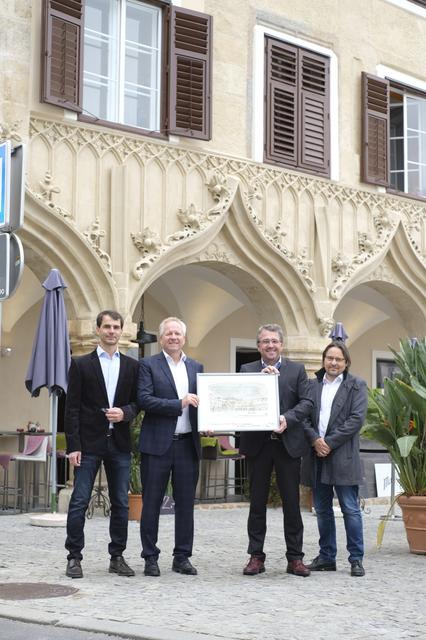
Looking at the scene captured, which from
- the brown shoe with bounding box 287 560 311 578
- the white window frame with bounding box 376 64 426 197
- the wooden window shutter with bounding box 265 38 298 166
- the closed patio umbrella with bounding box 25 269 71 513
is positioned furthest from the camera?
the white window frame with bounding box 376 64 426 197

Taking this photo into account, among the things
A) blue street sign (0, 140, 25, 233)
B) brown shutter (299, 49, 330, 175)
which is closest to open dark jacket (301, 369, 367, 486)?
blue street sign (0, 140, 25, 233)

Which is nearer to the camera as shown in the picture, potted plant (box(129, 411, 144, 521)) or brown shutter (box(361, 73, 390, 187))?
potted plant (box(129, 411, 144, 521))

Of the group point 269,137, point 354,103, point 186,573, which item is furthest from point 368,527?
point 354,103

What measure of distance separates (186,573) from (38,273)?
6306 millimetres

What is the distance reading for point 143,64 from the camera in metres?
14.0

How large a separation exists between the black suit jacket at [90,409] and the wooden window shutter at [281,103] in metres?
7.97

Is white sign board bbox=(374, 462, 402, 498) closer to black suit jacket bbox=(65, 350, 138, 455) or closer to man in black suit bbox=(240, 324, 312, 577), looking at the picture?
man in black suit bbox=(240, 324, 312, 577)

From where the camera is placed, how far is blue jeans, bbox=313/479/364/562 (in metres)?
7.62

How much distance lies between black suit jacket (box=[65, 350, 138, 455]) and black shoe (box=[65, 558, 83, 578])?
0.74 metres

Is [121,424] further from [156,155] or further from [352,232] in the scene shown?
[352,232]

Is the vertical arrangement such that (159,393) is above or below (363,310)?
below

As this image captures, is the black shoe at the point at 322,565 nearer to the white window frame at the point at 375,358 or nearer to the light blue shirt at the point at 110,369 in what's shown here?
the light blue shirt at the point at 110,369

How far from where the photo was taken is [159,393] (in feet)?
24.6

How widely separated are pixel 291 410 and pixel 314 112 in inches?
350
